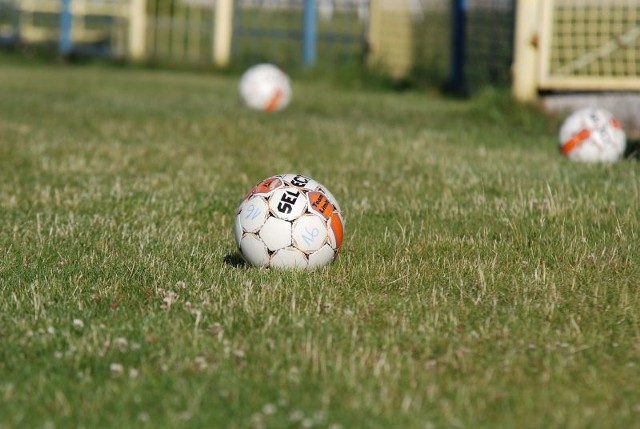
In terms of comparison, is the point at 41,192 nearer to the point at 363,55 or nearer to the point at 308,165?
the point at 308,165

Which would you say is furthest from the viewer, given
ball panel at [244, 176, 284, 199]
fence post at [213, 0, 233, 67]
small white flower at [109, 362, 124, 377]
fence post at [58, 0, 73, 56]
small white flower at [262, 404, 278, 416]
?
fence post at [58, 0, 73, 56]

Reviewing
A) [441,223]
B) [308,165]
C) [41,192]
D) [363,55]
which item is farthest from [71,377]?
[363,55]

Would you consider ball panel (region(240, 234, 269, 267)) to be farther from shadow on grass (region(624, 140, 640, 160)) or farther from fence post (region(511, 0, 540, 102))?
fence post (region(511, 0, 540, 102))

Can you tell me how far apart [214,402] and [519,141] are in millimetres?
9369

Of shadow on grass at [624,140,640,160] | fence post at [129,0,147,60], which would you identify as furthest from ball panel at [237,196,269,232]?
fence post at [129,0,147,60]

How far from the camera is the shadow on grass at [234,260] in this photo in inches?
291

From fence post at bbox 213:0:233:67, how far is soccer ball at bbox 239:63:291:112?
11194 millimetres

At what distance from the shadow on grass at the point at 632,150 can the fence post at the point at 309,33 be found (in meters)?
14.7

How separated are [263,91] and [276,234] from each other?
1038cm

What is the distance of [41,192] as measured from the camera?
9953mm

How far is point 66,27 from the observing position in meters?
30.9

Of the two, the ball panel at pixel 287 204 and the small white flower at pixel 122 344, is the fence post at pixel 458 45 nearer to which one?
the ball panel at pixel 287 204

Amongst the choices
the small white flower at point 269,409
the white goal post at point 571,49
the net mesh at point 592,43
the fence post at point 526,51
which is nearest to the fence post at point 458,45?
the white goal post at point 571,49

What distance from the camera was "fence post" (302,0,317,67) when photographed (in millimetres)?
26984
